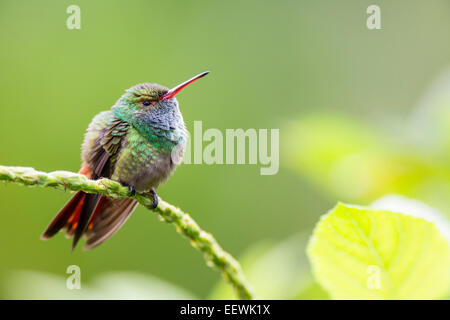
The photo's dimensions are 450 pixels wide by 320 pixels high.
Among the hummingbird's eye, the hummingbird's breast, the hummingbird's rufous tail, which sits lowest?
the hummingbird's rufous tail

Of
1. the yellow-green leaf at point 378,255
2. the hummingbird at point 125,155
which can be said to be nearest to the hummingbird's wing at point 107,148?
the hummingbird at point 125,155

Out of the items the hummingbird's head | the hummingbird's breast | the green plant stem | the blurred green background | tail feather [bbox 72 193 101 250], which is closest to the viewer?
A: the green plant stem

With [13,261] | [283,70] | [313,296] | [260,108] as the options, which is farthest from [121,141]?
[283,70]

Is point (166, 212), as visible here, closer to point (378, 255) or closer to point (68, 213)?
point (378, 255)

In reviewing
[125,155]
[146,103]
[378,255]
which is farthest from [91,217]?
[378,255]

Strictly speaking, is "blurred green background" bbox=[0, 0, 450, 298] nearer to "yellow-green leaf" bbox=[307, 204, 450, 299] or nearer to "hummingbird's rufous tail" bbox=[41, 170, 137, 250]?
"hummingbird's rufous tail" bbox=[41, 170, 137, 250]

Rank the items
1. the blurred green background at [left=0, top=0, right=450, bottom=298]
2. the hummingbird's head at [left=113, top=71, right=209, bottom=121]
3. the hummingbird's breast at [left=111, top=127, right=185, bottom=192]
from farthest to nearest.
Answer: the blurred green background at [left=0, top=0, right=450, bottom=298] < the hummingbird's head at [left=113, top=71, right=209, bottom=121] < the hummingbird's breast at [left=111, top=127, right=185, bottom=192]

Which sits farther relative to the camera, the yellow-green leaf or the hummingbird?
the hummingbird

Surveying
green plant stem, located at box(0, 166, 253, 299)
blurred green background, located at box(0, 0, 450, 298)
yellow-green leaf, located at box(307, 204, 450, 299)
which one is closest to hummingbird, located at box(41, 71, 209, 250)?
green plant stem, located at box(0, 166, 253, 299)

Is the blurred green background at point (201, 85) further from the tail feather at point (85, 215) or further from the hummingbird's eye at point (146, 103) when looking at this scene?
the tail feather at point (85, 215)
